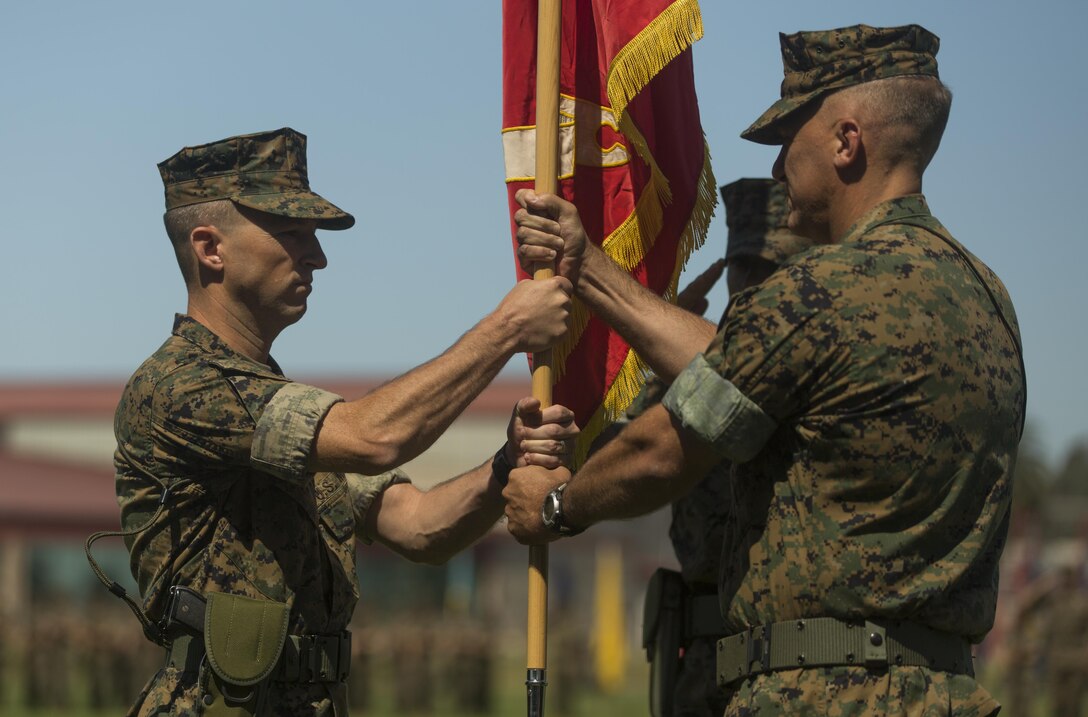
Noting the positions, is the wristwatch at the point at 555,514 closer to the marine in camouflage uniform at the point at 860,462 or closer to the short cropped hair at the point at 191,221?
the marine in camouflage uniform at the point at 860,462

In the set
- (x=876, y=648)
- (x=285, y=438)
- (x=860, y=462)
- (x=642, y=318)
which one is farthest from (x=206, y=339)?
(x=876, y=648)

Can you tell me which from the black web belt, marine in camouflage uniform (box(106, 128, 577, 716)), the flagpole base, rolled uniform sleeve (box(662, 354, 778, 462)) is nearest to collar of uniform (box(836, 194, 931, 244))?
rolled uniform sleeve (box(662, 354, 778, 462))

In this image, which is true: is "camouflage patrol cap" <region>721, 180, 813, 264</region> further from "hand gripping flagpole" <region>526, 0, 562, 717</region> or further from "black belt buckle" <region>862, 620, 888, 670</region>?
"black belt buckle" <region>862, 620, 888, 670</region>

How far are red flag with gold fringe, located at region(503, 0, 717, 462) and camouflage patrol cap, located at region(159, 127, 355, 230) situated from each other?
0.73 m

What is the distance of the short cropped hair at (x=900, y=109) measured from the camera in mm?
4082

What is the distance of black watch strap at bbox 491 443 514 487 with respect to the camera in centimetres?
526

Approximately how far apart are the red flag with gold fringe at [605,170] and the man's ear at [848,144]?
4.29 feet

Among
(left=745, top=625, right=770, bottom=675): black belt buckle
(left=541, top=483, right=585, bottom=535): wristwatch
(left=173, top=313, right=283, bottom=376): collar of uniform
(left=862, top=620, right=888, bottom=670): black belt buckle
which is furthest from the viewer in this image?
(left=173, top=313, right=283, bottom=376): collar of uniform

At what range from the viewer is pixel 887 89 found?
13.4 feet

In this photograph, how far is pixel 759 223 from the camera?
20.1 feet

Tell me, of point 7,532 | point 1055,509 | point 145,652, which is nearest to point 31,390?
point 7,532

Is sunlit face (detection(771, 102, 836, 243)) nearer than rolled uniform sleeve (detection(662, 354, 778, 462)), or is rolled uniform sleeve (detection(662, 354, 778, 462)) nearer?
rolled uniform sleeve (detection(662, 354, 778, 462))

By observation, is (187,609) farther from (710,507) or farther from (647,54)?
(647,54)

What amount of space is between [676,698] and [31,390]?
55.9 metres
